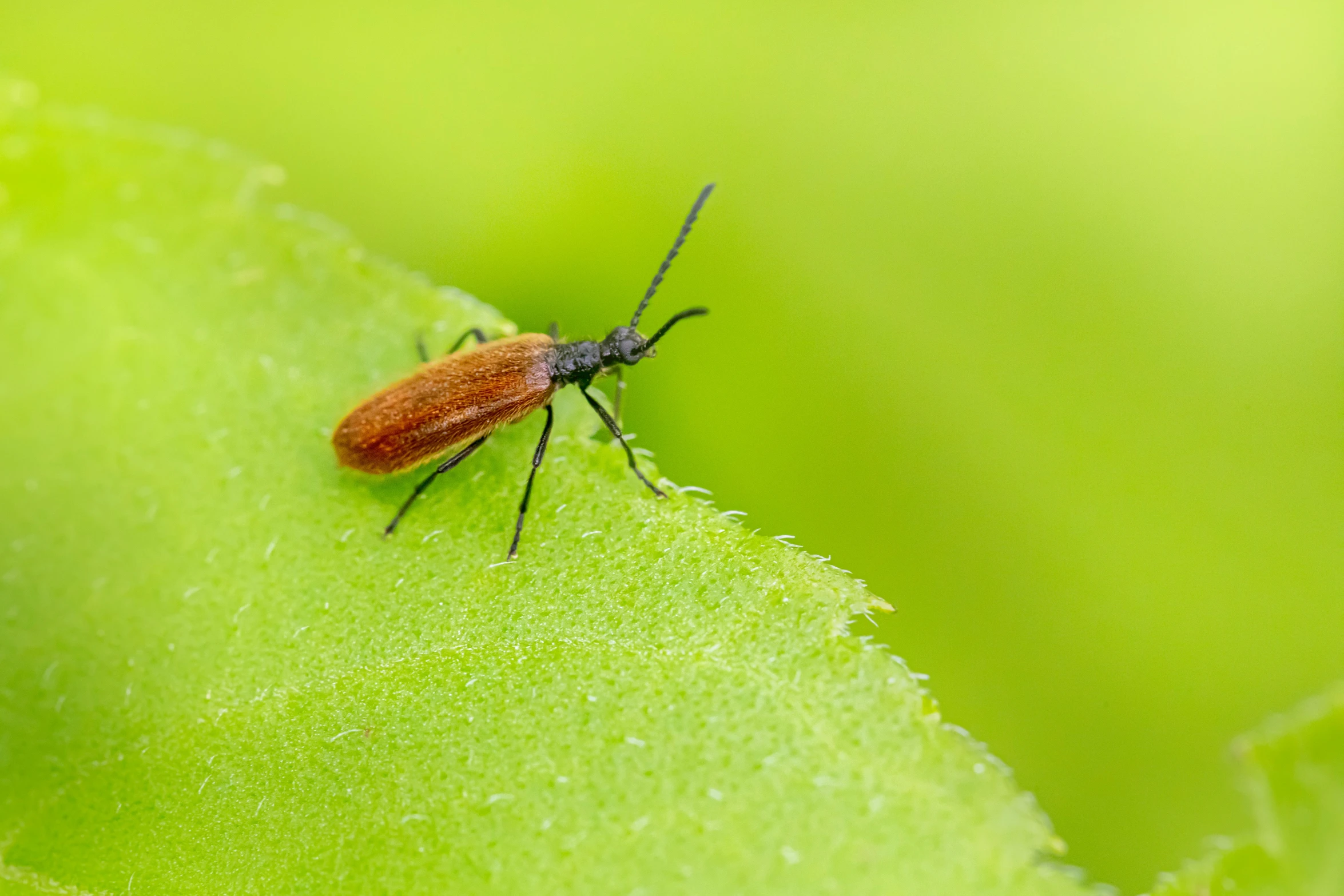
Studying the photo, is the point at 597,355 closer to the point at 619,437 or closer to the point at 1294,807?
the point at 619,437

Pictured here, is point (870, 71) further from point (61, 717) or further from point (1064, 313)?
point (61, 717)

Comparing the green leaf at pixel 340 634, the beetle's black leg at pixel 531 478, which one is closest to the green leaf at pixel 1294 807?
the green leaf at pixel 340 634

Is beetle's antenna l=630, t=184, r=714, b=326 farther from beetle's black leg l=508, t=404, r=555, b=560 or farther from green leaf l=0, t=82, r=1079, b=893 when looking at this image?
beetle's black leg l=508, t=404, r=555, b=560

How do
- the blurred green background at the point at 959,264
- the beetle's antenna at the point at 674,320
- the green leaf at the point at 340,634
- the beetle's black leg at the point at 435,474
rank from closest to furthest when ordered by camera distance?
1. the green leaf at the point at 340,634
2. the beetle's black leg at the point at 435,474
3. the blurred green background at the point at 959,264
4. the beetle's antenna at the point at 674,320

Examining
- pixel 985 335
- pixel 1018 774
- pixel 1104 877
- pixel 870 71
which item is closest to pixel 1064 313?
pixel 985 335

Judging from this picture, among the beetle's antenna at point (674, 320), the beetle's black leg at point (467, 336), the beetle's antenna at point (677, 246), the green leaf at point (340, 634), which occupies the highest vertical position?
the beetle's antenna at point (677, 246)

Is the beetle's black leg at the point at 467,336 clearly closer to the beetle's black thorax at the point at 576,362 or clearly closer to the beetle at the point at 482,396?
the beetle at the point at 482,396

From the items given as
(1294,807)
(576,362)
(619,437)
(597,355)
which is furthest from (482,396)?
(1294,807)
